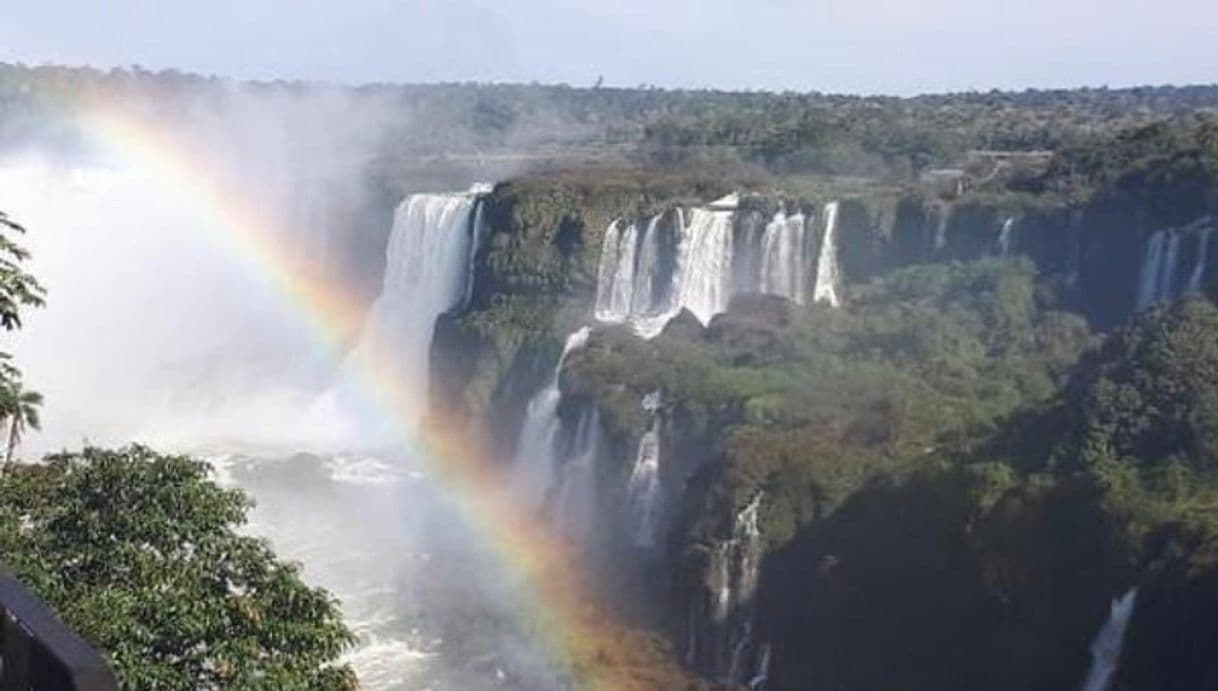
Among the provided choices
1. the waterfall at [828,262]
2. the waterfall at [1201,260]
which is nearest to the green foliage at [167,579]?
the waterfall at [1201,260]

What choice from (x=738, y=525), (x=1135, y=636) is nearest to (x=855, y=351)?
(x=738, y=525)

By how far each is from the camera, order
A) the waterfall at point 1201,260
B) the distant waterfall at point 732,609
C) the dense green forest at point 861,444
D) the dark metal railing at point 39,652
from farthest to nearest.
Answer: the waterfall at point 1201,260
the distant waterfall at point 732,609
the dense green forest at point 861,444
the dark metal railing at point 39,652

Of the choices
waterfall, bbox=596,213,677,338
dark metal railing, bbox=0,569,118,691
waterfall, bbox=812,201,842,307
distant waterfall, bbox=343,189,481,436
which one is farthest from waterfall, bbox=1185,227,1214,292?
dark metal railing, bbox=0,569,118,691

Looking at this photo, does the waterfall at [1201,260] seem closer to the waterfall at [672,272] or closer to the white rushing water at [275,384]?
the waterfall at [672,272]

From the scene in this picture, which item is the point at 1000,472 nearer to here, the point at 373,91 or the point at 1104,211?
the point at 1104,211

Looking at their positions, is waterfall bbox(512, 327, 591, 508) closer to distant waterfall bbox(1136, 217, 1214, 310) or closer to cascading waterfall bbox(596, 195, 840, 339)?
cascading waterfall bbox(596, 195, 840, 339)
